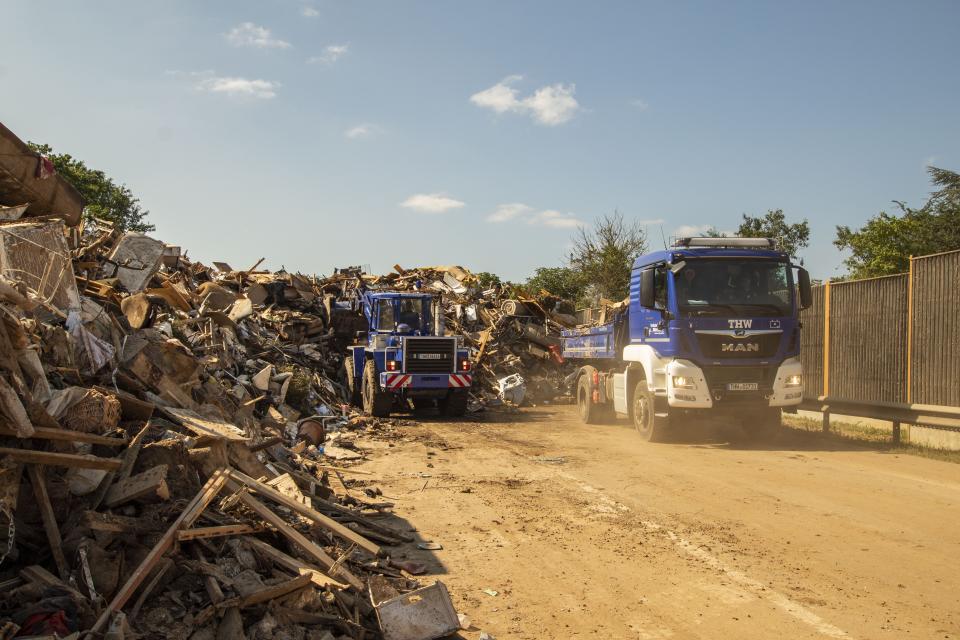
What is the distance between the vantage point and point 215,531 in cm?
465

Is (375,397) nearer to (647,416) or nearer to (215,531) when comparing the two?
(647,416)

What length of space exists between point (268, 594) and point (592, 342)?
11.9 metres

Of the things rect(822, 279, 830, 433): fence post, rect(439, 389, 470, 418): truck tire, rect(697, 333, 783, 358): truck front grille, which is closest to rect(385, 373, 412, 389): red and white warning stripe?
rect(439, 389, 470, 418): truck tire

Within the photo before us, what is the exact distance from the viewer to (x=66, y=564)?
418 centimetres

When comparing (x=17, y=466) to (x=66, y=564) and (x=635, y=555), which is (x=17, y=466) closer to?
(x=66, y=564)

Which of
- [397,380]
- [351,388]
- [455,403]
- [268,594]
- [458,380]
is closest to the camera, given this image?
[268,594]

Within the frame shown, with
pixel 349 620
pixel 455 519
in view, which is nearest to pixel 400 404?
pixel 455 519

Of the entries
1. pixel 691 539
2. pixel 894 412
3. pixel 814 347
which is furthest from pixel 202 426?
pixel 814 347

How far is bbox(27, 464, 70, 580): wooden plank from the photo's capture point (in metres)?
4.20

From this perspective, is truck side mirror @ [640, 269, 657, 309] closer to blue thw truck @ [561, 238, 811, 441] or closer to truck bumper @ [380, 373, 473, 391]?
blue thw truck @ [561, 238, 811, 441]

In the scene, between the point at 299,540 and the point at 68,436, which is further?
the point at 299,540

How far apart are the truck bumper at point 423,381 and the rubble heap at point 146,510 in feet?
25.6

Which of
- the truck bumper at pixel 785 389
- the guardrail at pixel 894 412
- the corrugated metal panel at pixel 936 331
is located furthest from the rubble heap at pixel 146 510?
the corrugated metal panel at pixel 936 331

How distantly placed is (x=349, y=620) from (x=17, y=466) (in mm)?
2276
